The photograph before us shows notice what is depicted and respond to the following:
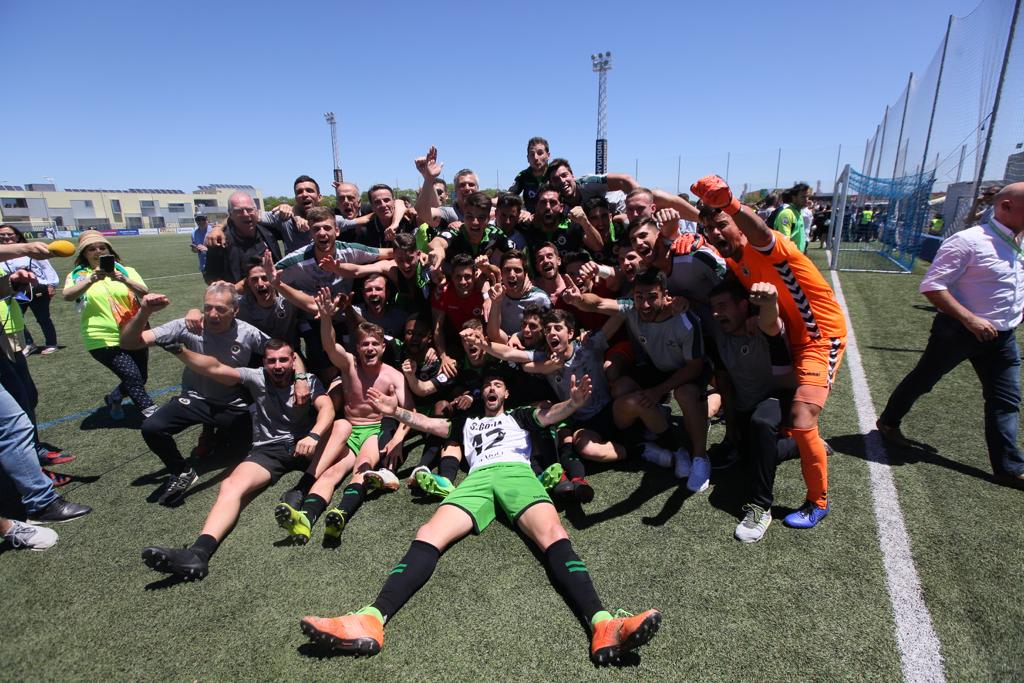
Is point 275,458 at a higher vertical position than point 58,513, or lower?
higher

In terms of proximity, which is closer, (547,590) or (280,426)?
(547,590)

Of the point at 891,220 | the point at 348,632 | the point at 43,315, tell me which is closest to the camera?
the point at 348,632

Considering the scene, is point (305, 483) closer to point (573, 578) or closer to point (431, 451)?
→ point (431, 451)

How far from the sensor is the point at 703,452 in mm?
3902

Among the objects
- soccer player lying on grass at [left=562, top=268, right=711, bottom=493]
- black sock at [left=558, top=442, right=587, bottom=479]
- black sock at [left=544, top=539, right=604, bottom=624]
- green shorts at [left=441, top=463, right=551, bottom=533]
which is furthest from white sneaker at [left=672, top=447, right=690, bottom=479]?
black sock at [left=544, top=539, right=604, bottom=624]

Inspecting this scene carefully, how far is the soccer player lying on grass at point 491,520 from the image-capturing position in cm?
238

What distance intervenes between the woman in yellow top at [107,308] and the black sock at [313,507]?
9.53 ft

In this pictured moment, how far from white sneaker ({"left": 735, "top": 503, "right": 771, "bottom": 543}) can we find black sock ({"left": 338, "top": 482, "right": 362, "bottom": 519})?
2.44 metres

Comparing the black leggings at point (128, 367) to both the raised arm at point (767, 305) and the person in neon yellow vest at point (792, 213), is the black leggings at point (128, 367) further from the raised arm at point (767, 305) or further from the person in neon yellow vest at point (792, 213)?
the person in neon yellow vest at point (792, 213)

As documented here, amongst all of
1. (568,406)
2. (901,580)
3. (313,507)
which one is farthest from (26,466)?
(901,580)

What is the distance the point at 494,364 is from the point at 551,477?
1242mm

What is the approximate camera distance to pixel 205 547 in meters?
3.10

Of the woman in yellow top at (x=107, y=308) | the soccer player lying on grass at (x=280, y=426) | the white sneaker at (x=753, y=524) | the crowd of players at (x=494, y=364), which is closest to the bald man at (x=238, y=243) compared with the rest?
the crowd of players at (x=494, y=364)

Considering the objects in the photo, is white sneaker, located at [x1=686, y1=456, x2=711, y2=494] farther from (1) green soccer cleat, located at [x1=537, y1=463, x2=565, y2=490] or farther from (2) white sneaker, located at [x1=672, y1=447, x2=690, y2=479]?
(1) green soccer cleat, located at [x1=537, y1=463, x2=565, y2=490]
